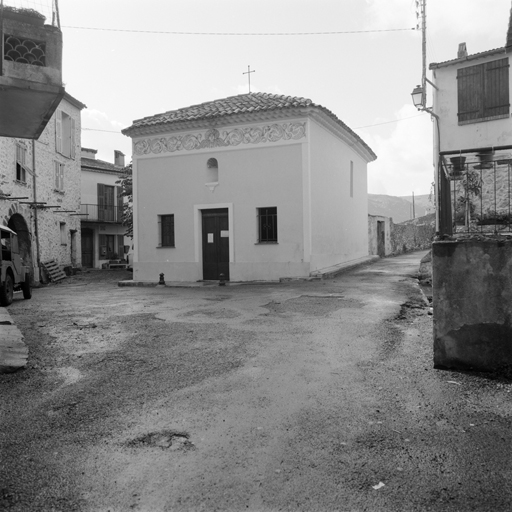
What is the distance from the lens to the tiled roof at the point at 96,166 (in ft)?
93.7

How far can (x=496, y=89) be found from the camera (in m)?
16.1

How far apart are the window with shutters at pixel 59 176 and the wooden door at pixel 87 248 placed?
720 centimetres


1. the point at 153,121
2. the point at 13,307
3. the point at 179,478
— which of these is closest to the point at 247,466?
the point at 179,478

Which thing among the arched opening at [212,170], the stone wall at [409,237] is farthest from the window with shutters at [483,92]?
the stone wall at [409,237]

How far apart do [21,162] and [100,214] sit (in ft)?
35.5

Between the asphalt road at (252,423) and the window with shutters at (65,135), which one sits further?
the window with shutters at (65,135)

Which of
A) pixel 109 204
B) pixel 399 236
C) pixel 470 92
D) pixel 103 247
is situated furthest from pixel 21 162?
pixel 399 236

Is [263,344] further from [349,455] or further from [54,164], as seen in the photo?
[54,164]

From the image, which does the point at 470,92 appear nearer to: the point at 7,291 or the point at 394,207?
the point at 7,291

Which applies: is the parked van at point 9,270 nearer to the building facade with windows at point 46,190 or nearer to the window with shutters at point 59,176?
the building facade with windows at point 46,190

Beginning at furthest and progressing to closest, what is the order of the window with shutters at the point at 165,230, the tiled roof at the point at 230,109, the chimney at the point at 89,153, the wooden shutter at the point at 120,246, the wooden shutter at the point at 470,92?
the chimney at the point at 89,153 < the wooden shutter at the point at 120,246 < the wooden shutter at the point at 470,92 < the window with shutters at the point at 165,230 < the tiled roof at the point at 230,109

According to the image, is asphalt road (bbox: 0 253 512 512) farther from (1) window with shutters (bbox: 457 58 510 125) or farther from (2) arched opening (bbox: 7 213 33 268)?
(2) arched opening (bbox: 7 213 33 268)

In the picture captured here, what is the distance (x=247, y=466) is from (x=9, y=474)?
145 centimetres

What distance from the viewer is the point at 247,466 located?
2908 millimetres
